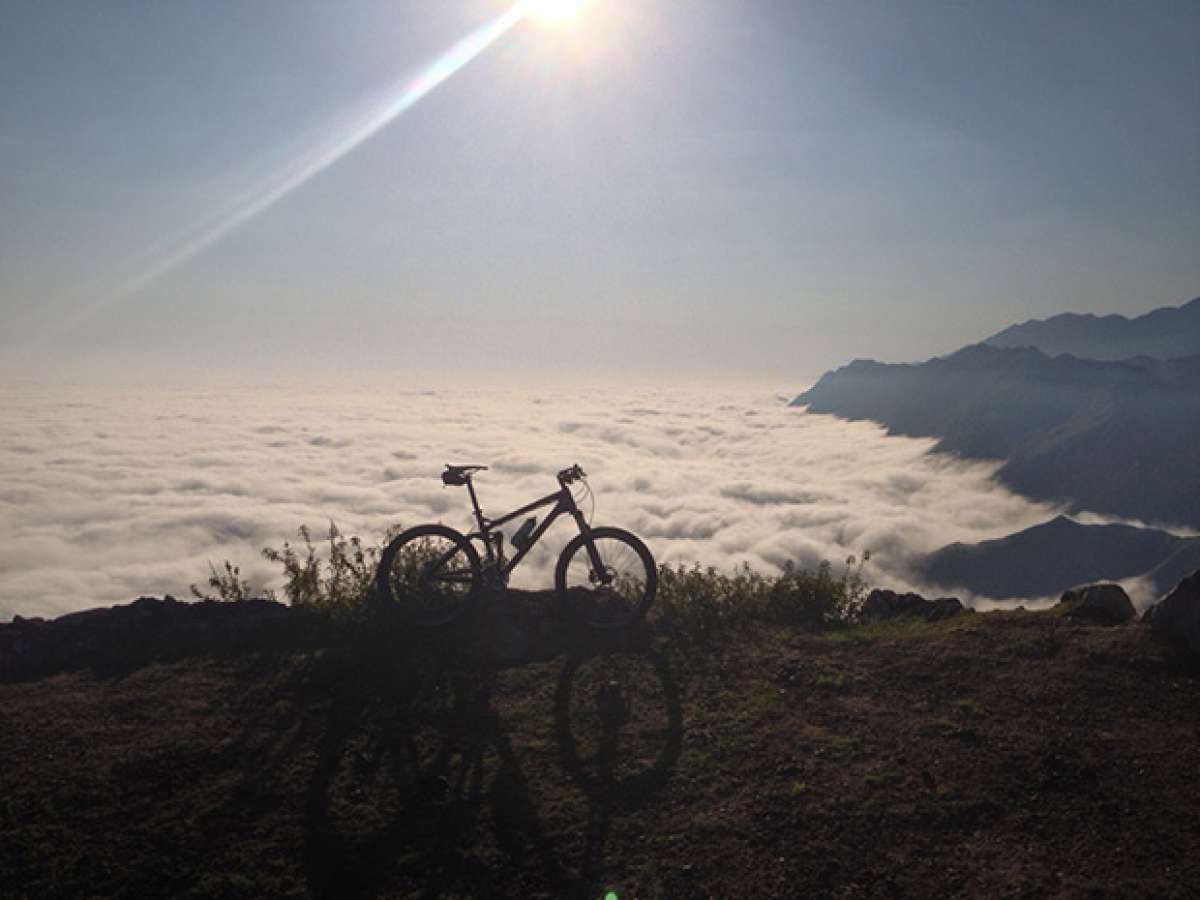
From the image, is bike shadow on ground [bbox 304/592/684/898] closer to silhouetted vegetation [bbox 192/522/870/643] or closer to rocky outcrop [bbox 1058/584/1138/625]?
silhouetted vegetation [bbox 192/522/870/643]

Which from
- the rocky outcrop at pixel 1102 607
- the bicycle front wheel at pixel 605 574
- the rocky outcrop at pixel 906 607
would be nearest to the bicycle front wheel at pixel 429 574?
the bicycle front wheel at pixel 605 574

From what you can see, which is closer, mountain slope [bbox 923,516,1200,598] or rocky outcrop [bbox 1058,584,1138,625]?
rocky outcrop [bbox 1058,584,1138,625]

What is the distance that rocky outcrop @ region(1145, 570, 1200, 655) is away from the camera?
6090 millimetres

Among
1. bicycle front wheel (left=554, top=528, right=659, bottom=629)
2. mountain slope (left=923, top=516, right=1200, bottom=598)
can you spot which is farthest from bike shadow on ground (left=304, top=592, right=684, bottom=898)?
mountain slope (left=923, top=516, right=1200, bottom=598)

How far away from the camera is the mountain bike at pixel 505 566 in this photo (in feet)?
25.2

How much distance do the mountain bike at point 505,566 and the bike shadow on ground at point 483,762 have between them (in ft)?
1.09

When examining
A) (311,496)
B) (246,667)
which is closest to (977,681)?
(246,667)

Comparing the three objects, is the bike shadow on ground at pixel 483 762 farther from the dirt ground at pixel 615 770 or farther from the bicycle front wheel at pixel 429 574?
the bicycle front wheel at pixel 429 574

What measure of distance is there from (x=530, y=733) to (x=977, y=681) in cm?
427

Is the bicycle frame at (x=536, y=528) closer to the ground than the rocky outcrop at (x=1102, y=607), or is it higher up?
higher up

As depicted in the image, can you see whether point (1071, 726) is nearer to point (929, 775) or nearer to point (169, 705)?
point (929, 775)

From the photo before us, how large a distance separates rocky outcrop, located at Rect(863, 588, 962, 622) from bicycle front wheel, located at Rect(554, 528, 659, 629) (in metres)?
3.30

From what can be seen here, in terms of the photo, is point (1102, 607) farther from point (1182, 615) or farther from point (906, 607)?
point (906, 607)

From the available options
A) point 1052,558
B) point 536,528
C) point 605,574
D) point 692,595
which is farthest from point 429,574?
point 1052,558
